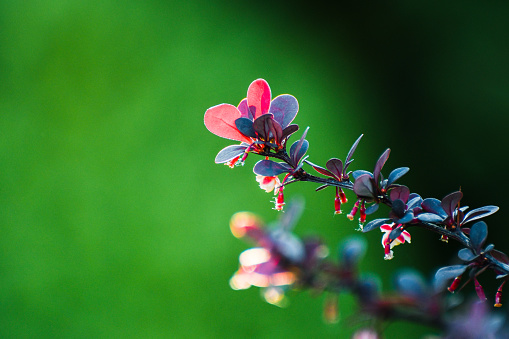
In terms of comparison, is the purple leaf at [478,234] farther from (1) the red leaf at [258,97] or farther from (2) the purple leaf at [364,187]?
(1) the red leaf at [258,97]

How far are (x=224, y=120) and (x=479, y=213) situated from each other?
262 millimetres

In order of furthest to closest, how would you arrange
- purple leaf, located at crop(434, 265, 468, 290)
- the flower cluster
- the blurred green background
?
the blurred green background < purple leaf, located at crop(434, 265, 468, 290) < the flower cluster

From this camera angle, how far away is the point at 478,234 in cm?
36

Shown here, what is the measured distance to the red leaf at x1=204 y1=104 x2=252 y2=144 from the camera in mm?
→ 413

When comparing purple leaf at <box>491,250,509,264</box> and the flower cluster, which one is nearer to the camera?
the flower cluster

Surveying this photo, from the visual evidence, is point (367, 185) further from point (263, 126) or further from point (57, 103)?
point (57, 103)

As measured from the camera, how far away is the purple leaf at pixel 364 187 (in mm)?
375

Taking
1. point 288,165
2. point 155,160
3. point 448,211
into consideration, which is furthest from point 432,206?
point 155,160

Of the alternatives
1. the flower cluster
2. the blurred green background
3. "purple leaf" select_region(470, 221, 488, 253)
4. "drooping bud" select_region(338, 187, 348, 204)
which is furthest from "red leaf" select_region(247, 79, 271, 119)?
the blurred green background

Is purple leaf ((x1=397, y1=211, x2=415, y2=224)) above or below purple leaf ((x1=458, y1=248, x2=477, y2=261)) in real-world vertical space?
above

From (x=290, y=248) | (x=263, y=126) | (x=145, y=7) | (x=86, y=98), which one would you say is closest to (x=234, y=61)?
(x=145, y=7)

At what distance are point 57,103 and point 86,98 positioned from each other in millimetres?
124

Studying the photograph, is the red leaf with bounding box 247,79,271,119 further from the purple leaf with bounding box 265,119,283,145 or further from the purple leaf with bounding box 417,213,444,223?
the purple leaf with bounding box 417,213,444,223

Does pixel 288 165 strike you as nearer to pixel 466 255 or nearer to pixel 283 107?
pixel 283 107
